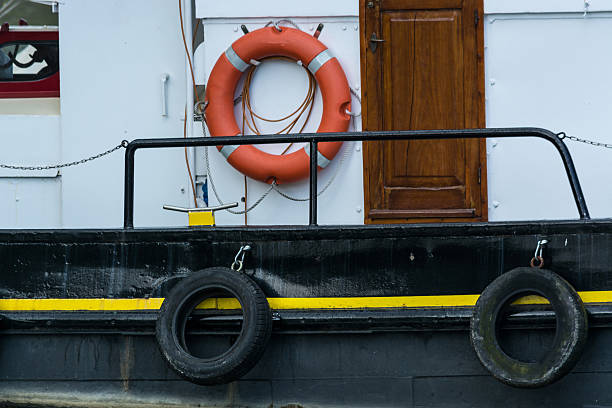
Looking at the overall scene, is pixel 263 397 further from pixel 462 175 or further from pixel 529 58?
pixel 529 58

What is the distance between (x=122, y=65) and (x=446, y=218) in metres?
2.11

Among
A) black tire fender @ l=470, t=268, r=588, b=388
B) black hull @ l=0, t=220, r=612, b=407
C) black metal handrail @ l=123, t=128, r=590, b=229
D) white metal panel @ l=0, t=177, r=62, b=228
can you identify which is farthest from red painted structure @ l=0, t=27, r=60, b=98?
black tire fender @ l=470, t=268, r=588, b=388

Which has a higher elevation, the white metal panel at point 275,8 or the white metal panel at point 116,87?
the white metal panel at point 275,8

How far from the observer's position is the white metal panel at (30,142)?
4.62 meters

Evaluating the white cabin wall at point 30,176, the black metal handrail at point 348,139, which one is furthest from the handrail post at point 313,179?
the white cabin wall at point 30,176

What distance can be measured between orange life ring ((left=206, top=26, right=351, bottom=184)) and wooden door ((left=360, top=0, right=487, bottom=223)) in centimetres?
20

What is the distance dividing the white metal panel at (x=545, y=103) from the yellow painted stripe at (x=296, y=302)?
110cm

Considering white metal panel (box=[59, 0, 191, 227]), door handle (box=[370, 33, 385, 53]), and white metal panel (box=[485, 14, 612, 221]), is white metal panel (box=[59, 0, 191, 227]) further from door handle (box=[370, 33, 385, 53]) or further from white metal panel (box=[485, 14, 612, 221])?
white metal panel (box=[485, 14, 612, 221])

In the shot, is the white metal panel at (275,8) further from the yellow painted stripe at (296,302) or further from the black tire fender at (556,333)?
the black tire fender at (556,333)

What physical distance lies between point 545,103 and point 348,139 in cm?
151

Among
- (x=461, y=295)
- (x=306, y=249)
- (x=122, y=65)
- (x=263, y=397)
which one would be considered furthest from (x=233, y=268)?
(x=122, y=65)

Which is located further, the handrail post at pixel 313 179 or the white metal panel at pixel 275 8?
the white metal panel at pixel 275 8

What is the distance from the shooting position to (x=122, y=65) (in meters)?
4.66

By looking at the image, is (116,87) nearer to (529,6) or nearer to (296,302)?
(296,302)
